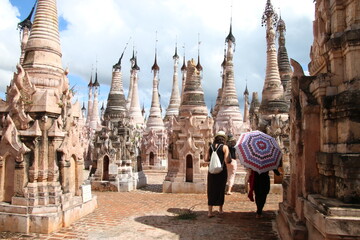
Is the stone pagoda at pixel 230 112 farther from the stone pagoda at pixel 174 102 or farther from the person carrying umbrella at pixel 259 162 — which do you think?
the person carrying umbrella at pixel 259 162

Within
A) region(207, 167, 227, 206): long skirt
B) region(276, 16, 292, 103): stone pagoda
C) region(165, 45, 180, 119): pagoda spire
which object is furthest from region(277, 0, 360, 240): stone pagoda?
region(165, 45, 180, 119): pagoda spire

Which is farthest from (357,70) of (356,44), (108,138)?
(108,138)

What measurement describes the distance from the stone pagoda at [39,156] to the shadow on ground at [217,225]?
69.7 inches

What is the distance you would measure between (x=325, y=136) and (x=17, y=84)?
20.6 ft

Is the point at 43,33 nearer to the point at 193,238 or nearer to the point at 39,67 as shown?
the point at 39,67

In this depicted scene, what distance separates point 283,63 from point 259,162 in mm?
14841

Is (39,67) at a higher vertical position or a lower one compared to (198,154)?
higher

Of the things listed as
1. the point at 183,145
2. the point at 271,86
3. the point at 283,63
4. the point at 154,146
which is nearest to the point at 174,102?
the point at 154,146

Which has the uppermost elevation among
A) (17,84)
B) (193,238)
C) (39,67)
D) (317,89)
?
(39,67)

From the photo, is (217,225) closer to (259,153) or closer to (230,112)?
(259,153)

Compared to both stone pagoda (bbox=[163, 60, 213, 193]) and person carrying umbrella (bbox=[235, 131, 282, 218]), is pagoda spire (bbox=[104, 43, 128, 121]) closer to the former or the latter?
stone pagoda (bbox=[163, 60, 213, 193])

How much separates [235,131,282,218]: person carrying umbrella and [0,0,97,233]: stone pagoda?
12.8 feet

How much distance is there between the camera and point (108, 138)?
14477 mm

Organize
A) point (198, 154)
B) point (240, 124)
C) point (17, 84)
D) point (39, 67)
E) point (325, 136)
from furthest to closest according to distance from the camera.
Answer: point (240, 124), point (198, 154), point (39, 67), point (17, 84), point (325, 136)
